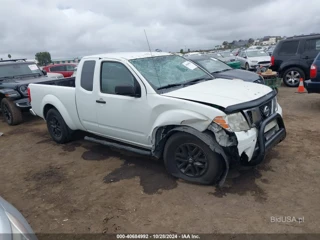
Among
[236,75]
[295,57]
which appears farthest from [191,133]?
[295,57]

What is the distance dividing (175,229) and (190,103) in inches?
57.0

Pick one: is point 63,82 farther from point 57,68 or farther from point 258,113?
point 57,68

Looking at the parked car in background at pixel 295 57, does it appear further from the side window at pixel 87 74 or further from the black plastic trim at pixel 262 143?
the side window at pixel 87 74

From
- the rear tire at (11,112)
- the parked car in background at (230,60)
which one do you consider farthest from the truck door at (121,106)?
the parked car in background at (230,60)

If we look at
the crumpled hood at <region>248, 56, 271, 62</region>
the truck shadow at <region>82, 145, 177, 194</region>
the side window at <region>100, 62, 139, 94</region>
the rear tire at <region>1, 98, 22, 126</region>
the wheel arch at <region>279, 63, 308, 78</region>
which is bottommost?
the truck shadow at <region>82, 145, 177, 194</region>

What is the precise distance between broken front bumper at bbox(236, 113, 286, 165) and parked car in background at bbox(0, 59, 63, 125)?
6.20m

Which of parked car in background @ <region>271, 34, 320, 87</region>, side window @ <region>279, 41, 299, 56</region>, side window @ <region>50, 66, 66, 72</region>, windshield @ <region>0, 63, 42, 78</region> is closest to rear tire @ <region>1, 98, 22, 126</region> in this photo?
windshield @ <region>0, 63, 42, 78</region>

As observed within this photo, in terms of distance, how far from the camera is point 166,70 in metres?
4.31

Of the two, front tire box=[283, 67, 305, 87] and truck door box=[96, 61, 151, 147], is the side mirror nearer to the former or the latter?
truck door box=[96, 61, 151, 147]

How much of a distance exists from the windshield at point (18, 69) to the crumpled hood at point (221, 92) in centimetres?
659

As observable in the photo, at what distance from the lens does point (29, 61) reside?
9102 mm

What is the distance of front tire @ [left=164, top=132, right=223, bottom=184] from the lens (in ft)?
11.3

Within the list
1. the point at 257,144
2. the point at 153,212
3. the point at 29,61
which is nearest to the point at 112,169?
the point at 153,212

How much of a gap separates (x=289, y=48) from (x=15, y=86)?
30.5 ft
